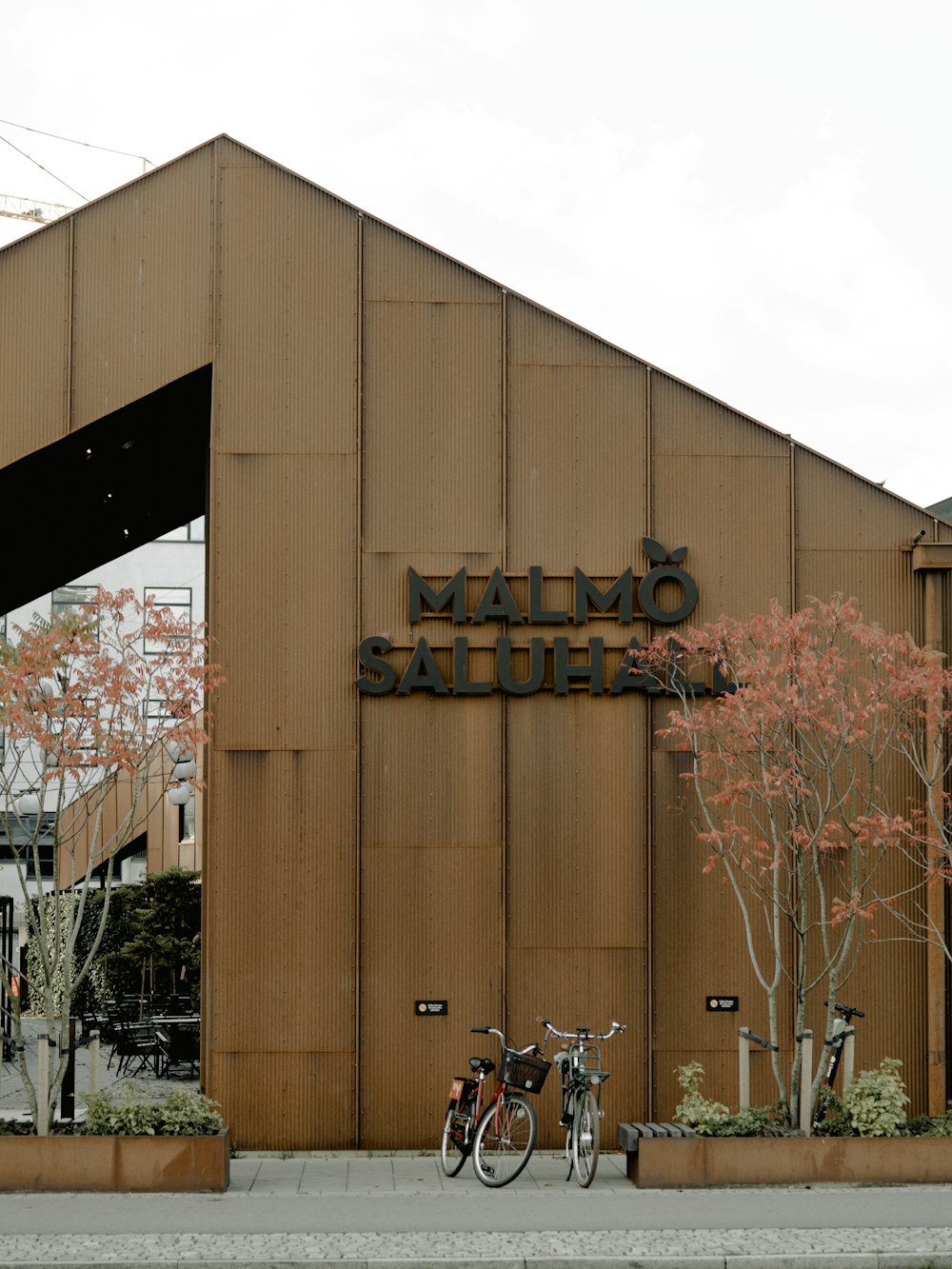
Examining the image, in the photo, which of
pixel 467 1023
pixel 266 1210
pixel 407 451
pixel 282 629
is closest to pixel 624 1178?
pixel 467 1023

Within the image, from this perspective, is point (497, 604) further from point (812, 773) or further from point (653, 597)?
point (812, 773)

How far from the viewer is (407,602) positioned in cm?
1567

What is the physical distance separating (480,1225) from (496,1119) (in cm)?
191

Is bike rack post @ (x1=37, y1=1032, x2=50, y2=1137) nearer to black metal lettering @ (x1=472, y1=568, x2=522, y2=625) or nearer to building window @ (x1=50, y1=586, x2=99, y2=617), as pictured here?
black metal lettering @ (x1=472, y1=568, x2=522, y2=625)

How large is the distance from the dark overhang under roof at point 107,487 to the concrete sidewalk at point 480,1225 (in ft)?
25.3

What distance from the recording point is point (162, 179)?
16.0 m

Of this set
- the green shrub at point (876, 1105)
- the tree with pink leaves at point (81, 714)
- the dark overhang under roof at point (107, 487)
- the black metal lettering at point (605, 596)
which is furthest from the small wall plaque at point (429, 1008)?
the dark overhang under roof at point (107, 487)

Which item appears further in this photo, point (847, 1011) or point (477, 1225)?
point (847, 1011)

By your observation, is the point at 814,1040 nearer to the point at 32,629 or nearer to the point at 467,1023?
the point at 467,1023

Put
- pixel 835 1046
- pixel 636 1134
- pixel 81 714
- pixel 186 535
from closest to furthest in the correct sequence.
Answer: pixel 636 1134, pixel 81 714, pixel 835 1046, pixel 186 535

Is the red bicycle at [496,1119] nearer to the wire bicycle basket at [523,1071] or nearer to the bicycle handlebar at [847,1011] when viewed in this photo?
the wire bicycle basket at [523,1071]

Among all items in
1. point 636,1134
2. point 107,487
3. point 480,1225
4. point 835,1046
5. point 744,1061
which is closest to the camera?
point 480,1225

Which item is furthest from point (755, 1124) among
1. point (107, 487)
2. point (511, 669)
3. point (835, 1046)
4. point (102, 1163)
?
point (107, 487)

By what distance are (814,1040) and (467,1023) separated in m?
3.48
